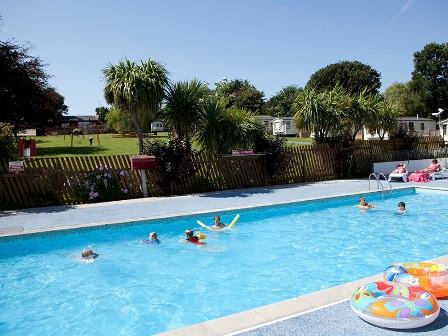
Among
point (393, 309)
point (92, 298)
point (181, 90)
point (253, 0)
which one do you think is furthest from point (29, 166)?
point (393, 309)

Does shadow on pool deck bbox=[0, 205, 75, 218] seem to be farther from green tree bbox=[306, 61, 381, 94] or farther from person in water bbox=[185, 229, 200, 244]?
green tree bbox=[306, 61, 381, 94]

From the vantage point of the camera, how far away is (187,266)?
837 centimetres

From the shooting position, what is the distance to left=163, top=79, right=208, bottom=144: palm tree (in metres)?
15.0

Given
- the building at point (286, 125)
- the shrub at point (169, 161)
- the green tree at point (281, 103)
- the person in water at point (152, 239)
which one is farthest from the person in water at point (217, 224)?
the green tree at point (281, 103)

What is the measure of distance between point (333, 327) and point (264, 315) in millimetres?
739

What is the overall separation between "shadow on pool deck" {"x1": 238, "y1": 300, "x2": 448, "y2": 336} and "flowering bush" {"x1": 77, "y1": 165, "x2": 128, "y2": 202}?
990 cm

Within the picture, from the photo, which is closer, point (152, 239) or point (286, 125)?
point (152, 239)

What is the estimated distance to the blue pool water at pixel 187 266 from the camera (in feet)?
20.1

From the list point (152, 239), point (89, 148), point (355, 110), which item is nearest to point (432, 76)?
point (355, 110)

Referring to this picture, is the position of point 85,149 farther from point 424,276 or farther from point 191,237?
point 424,276

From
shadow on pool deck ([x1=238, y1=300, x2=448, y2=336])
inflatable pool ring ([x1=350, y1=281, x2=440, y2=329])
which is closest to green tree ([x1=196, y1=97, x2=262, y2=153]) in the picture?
inflatable pool ring ([x1=350, y1=281, x2=440, y2=329])

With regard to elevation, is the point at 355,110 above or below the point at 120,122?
below

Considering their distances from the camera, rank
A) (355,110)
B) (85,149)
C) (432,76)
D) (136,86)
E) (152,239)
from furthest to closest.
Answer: (432,76) < (85,149) < (355,110) < (136,86) < (152,239)

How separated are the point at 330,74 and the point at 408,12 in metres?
59.6
